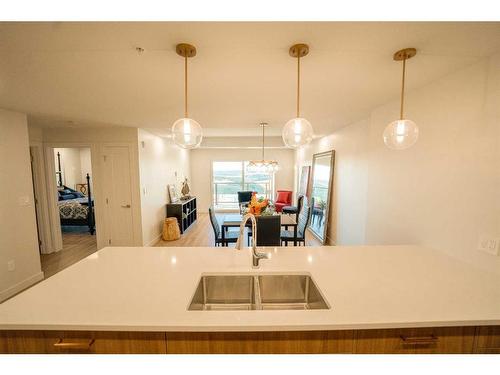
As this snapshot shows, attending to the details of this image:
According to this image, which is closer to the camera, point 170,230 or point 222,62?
point 222,62

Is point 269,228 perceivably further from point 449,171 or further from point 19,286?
point 19,286

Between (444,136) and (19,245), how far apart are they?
4.80m

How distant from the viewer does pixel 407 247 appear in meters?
1.76

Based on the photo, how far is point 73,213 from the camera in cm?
486

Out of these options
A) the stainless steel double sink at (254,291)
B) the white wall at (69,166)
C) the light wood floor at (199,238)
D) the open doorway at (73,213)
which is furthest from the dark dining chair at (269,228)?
the white wall at (69,166)

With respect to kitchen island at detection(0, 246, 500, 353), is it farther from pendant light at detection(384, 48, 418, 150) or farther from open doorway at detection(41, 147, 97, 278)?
open doorway at detection(41, 147, 97, 278)

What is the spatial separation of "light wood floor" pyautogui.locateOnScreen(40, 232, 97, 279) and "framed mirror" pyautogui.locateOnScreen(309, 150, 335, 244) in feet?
15.2

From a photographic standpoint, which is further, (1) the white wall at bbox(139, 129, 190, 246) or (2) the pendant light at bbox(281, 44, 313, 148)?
Answer: (1) the white wall at bbox(139, 129, 190, 246)

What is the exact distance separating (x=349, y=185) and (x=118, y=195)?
421 cm

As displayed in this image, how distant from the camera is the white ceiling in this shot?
44.2 inches

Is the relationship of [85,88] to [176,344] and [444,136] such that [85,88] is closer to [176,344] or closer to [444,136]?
[176,344]

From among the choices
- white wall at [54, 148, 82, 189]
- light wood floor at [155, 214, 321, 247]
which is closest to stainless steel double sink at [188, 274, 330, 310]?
light wood floor at [155, 214, 321, 247]

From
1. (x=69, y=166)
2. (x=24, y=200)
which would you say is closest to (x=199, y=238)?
(x=24, y=200)

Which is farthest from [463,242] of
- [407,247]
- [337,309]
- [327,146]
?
[327,146]
